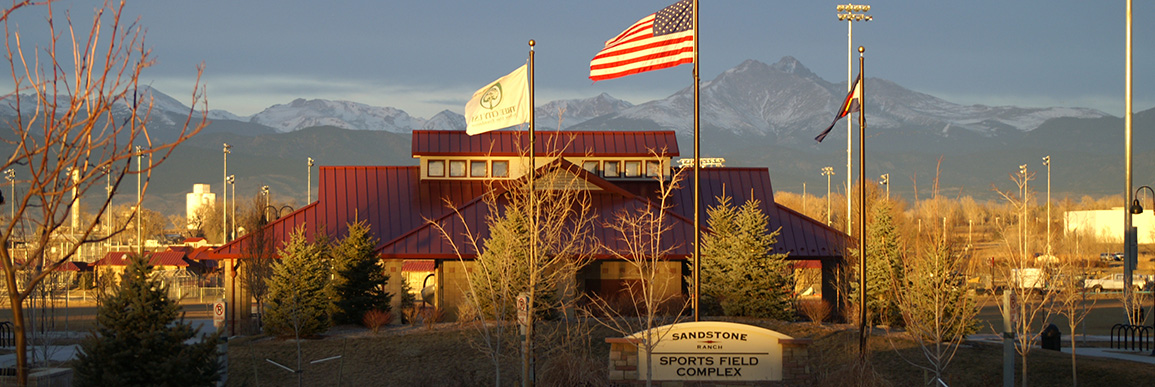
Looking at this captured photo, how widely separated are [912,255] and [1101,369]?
581 cm

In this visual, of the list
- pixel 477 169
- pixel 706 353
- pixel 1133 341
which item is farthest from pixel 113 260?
pixel 1133 341

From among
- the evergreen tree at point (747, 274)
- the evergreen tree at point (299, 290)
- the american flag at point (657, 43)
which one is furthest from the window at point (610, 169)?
the american flag at point (657, 43)

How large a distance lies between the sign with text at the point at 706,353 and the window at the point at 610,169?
2183 centimetres

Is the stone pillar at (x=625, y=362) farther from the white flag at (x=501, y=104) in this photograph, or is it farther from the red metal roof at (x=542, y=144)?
the red metal roof at (x=542, y=144)

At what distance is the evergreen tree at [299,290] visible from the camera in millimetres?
27347

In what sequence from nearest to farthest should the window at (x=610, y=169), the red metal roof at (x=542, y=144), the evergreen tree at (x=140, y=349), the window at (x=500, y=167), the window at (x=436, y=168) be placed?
1. the evergreen tree at (x=140, y=349)
2. the red metal roof at (x=542, y=144)
3. the window at (x=436, y=168)
4. the window at (x=500, y=167)
5. the window at (x=610, y=169)

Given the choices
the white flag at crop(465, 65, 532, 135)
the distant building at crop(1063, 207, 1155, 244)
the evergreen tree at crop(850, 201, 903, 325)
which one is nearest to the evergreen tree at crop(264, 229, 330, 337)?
the white flag at crop(465, 65, 532, 135)

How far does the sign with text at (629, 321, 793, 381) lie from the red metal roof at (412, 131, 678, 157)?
A: 68.2 feet

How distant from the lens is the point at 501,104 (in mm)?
21281

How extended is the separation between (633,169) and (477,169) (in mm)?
6071

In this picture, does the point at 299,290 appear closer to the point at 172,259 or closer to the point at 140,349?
the point at 140,349

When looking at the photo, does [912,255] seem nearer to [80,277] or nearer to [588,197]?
[588,197]

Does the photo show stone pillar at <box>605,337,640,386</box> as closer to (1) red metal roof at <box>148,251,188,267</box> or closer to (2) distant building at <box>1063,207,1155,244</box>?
(1) red metal roof at <box>148,251,188,267</box>

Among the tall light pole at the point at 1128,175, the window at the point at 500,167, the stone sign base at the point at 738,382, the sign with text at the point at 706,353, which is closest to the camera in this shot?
the sign with text at the point at 706,353
